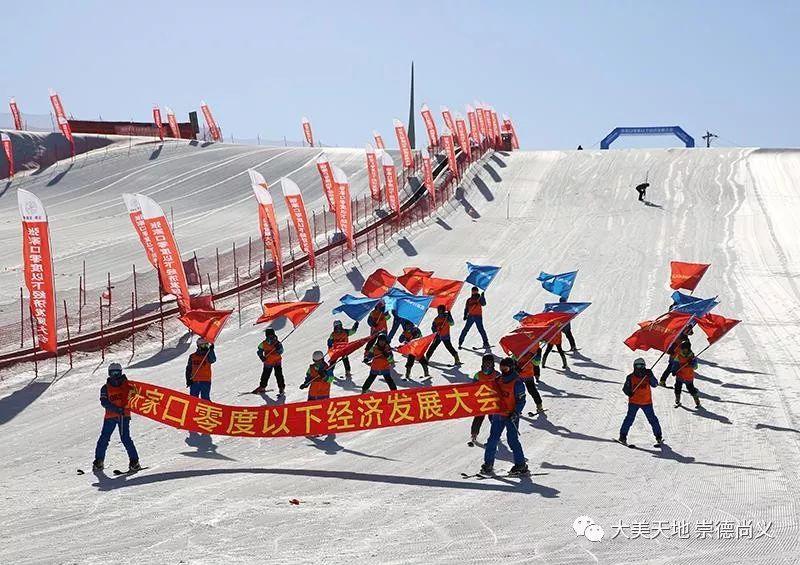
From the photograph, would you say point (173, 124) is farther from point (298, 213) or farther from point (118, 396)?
point (118, 396)

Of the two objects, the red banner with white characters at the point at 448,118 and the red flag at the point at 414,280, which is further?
the red banner with white characters at the point at 448,118

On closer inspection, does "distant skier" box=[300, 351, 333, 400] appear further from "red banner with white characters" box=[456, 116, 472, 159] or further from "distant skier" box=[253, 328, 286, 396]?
"red banner with white characters" box=[456, 116, 472, 159]

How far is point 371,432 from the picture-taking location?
44.0 feet

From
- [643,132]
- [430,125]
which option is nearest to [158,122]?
[430,125]

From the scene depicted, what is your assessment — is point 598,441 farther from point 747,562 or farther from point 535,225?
point 535,225

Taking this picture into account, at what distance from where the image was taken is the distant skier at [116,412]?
11.4 meters

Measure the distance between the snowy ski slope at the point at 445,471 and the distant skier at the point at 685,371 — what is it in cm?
45

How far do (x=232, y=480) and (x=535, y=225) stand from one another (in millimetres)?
24578

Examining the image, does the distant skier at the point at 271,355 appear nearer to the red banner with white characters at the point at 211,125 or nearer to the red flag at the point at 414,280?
the red flag at the point at 414,280

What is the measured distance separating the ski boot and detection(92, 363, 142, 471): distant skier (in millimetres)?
4602

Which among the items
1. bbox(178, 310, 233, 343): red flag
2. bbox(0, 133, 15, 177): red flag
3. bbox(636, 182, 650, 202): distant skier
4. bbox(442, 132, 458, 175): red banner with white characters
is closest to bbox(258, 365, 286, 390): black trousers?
bbox(178, 310, 233, 343): red flag

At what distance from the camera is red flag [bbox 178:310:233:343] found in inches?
627

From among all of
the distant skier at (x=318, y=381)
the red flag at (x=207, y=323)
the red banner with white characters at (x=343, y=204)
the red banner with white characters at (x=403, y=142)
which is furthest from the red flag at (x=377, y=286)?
the red banner with white characters at (x=403, y=142)

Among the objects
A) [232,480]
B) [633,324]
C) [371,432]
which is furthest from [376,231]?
[232,480]
